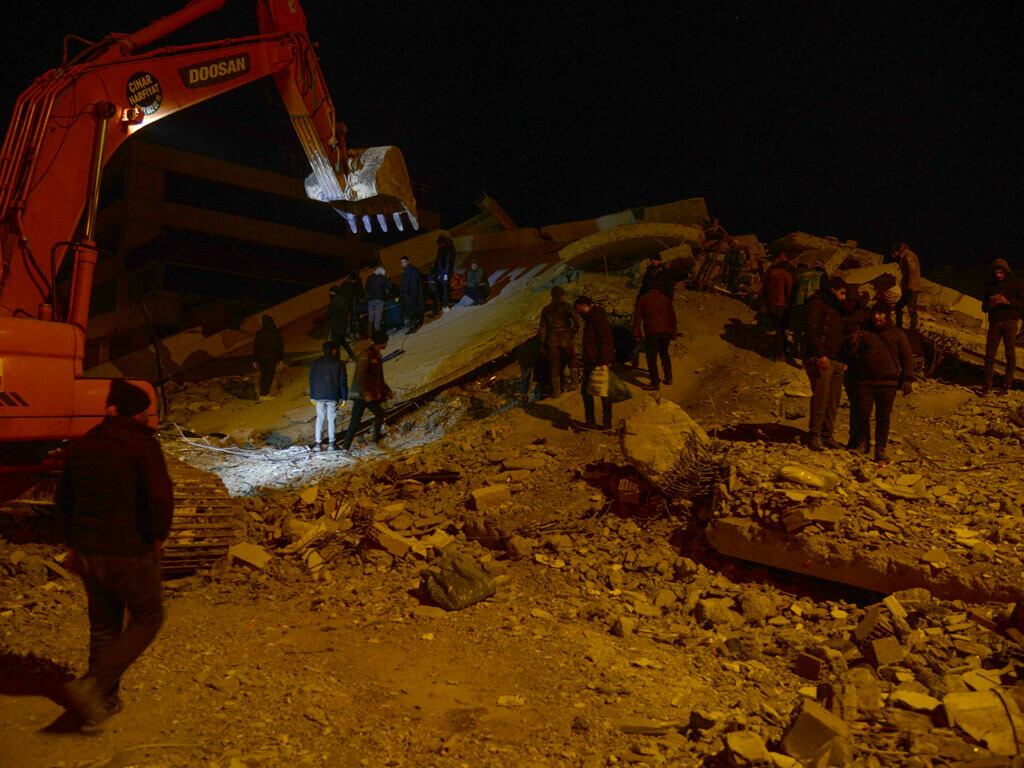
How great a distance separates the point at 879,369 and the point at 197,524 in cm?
668

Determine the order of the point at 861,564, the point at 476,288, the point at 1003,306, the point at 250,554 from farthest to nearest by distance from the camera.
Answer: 1. the point at 476,288
2. the point at 1003,306
3. the point at 250,554
4. the point at 861,564

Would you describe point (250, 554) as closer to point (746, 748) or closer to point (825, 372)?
point (746, 748)

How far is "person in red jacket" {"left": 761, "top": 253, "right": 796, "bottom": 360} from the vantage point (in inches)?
448

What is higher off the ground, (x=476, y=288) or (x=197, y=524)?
(x=476, y=288)

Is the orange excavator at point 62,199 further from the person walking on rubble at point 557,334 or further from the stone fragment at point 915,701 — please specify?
the stone fragment at point 915,701

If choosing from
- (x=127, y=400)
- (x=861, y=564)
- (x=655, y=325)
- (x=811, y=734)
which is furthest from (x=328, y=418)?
(x=811, y=734)

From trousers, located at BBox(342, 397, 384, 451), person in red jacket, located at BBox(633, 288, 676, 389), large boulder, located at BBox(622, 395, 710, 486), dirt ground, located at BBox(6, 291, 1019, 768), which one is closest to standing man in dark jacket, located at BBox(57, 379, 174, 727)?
dirt ground, located at BBox(6, 291, 1019, 768)

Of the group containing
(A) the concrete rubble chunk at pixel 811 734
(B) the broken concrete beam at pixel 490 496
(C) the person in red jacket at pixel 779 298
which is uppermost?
(C) the person in red jacket at pixel 779 298

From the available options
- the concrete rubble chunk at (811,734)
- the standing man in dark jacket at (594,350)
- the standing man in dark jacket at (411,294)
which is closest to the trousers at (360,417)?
the standing man in dark jacket at (594,350)

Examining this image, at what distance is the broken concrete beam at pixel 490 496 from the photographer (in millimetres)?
7596

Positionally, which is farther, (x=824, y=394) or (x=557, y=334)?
(x=557, y=334)

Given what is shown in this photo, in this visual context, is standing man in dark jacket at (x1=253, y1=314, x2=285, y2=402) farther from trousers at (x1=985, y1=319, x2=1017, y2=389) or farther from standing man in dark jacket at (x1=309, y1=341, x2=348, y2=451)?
trousers at (x1=985, y1=319, x2=1017, y2=389)

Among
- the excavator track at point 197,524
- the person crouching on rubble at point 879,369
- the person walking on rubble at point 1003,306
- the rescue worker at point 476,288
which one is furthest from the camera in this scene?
the rescue worker at point 476,288

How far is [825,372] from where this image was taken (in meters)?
7.62
